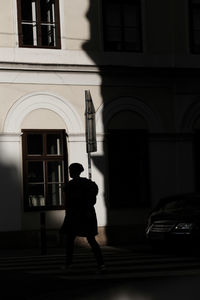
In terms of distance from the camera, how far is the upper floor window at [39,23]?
17984 mm

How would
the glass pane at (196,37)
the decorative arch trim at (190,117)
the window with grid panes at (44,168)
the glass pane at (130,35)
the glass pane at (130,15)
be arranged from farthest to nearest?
1. the glass pane at (196,37)
2. the decorative arch trim at (190,117)
3. the glass pane at (130,15)
4. the glass pane at (130,35)
5. the window with grid panes at (44,168)

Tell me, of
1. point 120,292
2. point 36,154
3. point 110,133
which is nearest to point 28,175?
point 36,154

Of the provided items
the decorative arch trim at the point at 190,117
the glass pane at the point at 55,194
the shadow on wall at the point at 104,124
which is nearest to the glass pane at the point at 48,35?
the shadow on wall at the point at 104,124

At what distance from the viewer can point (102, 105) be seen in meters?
18.7

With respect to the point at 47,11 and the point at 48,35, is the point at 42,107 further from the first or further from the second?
the point at 47,11

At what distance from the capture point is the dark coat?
965cm

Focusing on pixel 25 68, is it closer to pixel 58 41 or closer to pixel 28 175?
pixel 58 41

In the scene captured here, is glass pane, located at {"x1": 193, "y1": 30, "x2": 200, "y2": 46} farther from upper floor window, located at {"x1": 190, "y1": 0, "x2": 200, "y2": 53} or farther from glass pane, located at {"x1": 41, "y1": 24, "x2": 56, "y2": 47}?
glass pane, located at {"x1": 41, "y1": 24, "x2": 56, "y2": 47}

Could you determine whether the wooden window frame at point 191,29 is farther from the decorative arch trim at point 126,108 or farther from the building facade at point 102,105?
the decorative arch trim at point 126,108

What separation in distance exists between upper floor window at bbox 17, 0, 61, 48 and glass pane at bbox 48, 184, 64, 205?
4.07 metres

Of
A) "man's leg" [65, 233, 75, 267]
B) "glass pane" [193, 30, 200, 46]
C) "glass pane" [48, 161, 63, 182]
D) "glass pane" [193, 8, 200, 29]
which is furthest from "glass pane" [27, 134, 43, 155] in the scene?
"man's leg" [65, 233, 75, 267]

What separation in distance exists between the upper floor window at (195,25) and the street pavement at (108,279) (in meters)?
7.46

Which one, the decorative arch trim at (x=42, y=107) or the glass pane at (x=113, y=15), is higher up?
the glass pane at (x=113, y=15)

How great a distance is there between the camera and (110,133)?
18.8 metres
